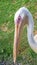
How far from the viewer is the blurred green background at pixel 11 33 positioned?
5805 mm

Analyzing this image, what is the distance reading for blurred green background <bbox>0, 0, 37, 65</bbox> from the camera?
5805 millimetres

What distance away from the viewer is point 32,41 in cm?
471

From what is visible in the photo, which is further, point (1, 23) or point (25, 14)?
point (1, 23)

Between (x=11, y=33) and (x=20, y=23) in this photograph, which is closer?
(x=20, y=23)

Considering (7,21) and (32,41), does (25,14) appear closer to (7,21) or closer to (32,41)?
(32,41)

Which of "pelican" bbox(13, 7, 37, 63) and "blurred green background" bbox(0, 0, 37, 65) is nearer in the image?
"pelican" bbox(13, 7, 37, 63)

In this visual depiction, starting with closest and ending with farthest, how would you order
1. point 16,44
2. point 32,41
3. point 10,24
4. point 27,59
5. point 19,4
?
point 16,44
point 32,41
point 27,59
point 10,24
point 19,4

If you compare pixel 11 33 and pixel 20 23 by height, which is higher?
pixel 11 33

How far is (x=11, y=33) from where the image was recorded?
6480 millimetres

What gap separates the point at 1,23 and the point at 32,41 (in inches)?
89.7

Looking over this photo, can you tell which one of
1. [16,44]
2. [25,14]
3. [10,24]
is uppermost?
[10,24]

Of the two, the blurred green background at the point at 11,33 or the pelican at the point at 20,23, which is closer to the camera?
the pelican at the point at 20,23

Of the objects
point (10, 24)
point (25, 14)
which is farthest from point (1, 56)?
point (25, 14)

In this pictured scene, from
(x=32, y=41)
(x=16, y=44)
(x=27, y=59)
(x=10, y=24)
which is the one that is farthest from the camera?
(x=10, y=24)
